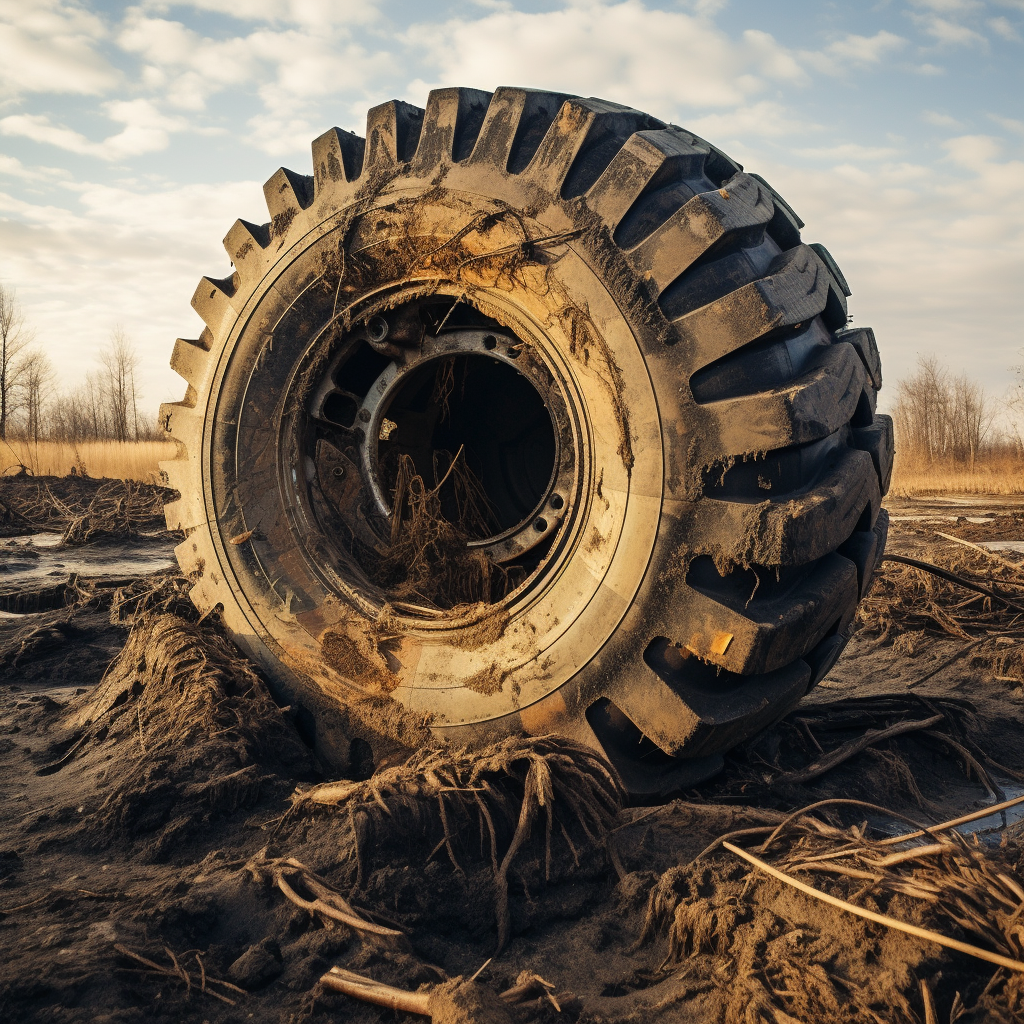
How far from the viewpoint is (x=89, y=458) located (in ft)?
73.2

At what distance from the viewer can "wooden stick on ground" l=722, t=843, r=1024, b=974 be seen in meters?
1.29

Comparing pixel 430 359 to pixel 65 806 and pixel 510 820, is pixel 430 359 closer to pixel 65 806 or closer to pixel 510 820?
pixel 510 820

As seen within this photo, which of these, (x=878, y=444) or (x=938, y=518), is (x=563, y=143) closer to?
(x=878, y=444)

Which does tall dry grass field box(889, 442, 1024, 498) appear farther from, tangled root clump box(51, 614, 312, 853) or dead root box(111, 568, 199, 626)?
tangled root clump box(51, 614, 312, 853)

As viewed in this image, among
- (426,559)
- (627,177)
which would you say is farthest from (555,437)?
(627,177)

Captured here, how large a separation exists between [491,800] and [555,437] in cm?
114

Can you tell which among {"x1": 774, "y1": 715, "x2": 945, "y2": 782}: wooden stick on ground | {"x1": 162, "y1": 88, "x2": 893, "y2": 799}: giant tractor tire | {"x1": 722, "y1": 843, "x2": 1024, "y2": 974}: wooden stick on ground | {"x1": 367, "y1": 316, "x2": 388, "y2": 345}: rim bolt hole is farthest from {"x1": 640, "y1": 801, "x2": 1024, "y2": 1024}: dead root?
{"x1": 367, "y1": 316, "x2": 388, "y2": 345}: rim bolt hole

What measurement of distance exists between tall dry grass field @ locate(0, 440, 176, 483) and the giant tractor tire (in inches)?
743

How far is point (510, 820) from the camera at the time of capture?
2.07m

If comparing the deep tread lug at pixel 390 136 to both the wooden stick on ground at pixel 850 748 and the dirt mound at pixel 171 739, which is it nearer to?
the dirt mound at pixel 171 739

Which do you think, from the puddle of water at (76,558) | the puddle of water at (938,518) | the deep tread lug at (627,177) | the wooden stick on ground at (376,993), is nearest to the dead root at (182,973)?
the wooden stick on ground at (376,993)

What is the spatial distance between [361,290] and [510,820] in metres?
1.78

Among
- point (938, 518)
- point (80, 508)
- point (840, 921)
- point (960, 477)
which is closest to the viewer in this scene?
point (840, 921)

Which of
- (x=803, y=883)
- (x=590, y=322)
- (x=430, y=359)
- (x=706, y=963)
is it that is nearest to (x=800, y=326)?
(x=590, y=322)
